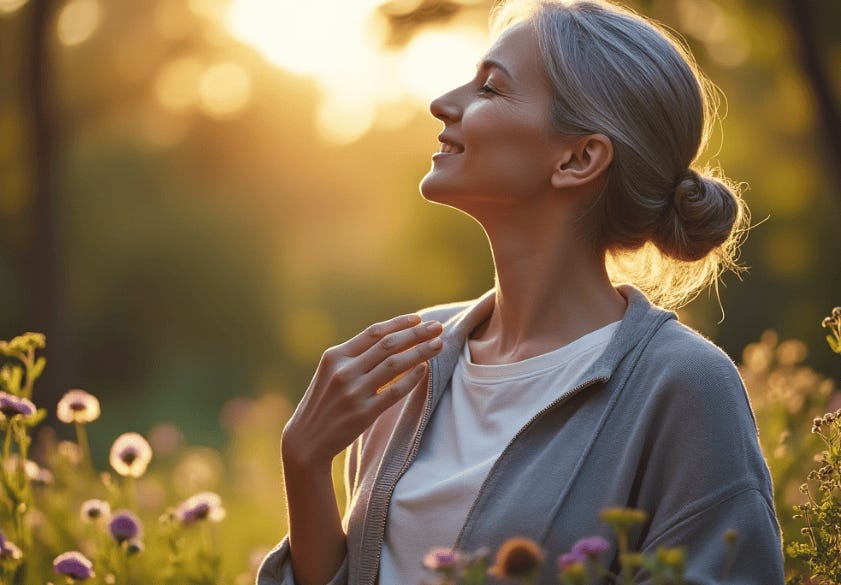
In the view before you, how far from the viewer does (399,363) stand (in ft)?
6.97

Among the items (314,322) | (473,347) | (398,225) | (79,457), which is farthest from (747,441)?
(314,322)

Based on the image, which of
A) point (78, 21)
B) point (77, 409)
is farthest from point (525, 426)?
point (78, 21)

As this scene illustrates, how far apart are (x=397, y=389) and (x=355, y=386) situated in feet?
0.30

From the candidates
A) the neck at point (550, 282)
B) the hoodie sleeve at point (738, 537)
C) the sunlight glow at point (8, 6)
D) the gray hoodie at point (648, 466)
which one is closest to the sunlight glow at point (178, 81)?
the sunlight glow at point (8, 6)

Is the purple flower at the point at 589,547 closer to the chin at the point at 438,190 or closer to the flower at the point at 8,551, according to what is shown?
the chin at the point at 438,190

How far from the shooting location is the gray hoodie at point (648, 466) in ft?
5.99

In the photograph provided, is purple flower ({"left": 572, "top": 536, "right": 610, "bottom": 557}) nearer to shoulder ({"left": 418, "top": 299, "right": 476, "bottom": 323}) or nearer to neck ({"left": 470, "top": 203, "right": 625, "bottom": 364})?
neck ({"left": 470, "top": 203, "right": 625, "bottom": 364})

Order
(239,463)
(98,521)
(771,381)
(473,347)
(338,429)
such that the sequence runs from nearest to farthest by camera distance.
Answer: (338,429) → (473,347) → (98,521) → (771,381) → (239,463)

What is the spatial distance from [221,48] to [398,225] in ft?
16.1

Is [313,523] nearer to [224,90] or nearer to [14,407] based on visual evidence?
[14,407]

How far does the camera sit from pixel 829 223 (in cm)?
956

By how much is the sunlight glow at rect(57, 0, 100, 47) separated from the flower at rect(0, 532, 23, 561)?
269 inches

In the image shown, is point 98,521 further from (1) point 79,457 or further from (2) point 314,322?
(2) point 314,322

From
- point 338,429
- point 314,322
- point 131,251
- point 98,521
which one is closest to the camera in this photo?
point 338,429
